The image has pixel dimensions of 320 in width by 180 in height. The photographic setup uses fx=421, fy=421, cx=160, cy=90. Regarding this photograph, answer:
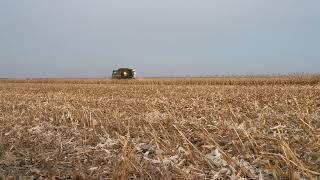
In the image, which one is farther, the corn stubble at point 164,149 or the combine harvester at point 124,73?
the combine harvester at point 124,73

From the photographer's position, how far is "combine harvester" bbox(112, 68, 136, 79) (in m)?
47.9

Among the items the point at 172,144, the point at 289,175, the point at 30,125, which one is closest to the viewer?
the point at 289,175

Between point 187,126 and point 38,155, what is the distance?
2511 millimetres

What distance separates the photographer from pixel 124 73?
48062mm

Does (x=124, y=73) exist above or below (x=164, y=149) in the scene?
above

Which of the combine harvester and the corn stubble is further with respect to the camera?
the combine harvester

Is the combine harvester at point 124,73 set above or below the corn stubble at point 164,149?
above

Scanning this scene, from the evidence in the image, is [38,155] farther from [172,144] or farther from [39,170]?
[172,144]

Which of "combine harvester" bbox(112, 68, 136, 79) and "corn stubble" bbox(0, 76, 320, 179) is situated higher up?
"combine harvester" bbox(112, 68, 136, 79)

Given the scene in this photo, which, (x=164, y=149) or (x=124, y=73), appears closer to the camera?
(x=164, y=149)

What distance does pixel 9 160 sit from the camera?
5812 mm

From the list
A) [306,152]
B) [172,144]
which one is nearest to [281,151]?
[306,152]

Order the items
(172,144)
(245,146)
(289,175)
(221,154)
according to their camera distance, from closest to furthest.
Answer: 1. (289,175)
2. (221,154)
3. (245,146)
4. (172,144)

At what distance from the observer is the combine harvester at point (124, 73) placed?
47.9m
